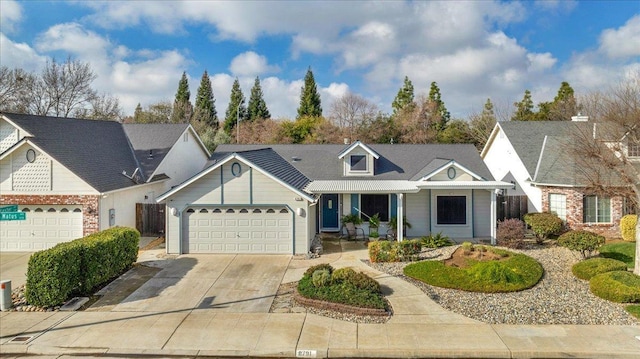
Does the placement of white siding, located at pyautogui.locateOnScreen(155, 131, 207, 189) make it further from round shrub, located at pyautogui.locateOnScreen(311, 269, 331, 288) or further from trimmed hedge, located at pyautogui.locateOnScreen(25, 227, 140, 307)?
round shrub, located at pyautogui.locateOnScreen(311, 269, 331, 288)

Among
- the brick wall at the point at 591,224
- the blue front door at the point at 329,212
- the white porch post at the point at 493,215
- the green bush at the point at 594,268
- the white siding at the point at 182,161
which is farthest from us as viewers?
the white siding at the point at 182,161

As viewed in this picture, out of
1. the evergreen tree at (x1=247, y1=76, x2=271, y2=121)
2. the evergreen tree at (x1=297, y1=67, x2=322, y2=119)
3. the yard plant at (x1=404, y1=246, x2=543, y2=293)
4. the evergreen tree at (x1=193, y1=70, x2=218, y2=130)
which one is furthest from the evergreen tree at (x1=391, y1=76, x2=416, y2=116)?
the yard plant at (x1=404, y1=246, x2=543, y2=293)

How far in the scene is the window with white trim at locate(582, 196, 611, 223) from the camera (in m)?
20.6

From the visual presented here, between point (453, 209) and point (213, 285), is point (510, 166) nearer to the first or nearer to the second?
point (453, 209)

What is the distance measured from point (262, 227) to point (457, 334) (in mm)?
9448

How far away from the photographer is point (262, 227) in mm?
17062

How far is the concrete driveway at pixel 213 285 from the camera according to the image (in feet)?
37.4

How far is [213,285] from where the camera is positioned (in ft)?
42.9

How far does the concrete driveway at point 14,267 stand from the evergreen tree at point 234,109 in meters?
43.5

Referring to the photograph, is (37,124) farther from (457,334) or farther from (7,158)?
(457,334)

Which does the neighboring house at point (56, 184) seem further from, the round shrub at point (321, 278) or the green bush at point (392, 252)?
the green bush at point (392, 252)

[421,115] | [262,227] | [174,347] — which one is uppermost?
[421,115]

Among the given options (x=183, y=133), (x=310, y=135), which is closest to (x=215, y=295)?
(x=183, y=133)

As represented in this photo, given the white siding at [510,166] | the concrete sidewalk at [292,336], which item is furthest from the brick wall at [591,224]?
the concrete sidewalk at [292,336]
